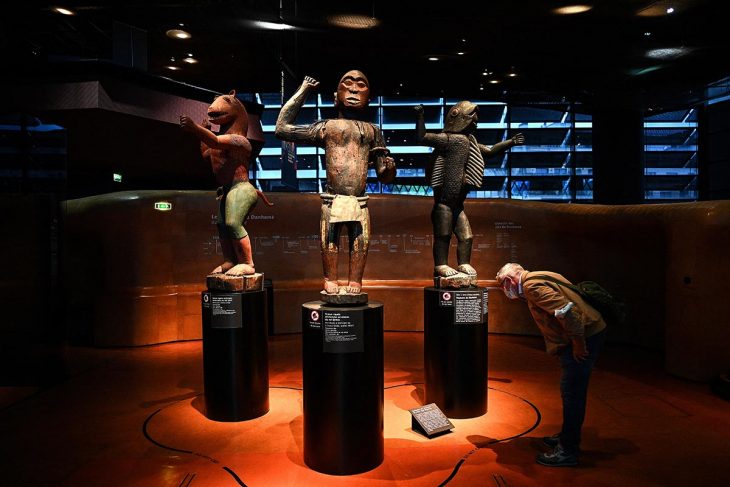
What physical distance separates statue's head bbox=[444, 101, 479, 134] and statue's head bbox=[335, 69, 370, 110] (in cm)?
105

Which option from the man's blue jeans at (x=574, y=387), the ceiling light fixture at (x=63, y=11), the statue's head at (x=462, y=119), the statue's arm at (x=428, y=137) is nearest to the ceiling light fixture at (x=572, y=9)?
the statue's head at (x=462, y=119)

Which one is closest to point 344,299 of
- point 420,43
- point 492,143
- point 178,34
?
point 420,43

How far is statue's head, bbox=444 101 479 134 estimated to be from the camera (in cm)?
395

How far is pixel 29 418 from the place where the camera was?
3535 millimetres

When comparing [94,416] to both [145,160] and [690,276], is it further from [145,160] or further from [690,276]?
[690,276]

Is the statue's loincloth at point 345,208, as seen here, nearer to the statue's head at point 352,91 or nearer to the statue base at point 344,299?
the statue base at point 344,299

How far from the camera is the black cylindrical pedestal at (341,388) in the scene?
2.63 meters

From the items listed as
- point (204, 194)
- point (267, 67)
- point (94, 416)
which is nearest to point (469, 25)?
point (267, 67)

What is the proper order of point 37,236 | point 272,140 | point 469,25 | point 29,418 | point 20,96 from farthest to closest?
point 272,140 < point 469,25 < point 20,96 < point 37,236 < point 29,418

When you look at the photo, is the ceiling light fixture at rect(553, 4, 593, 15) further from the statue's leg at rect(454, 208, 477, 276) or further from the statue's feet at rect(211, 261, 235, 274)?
the statue's feet at rect(211, 261, 235, 274)

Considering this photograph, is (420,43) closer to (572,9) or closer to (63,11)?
(572,9)

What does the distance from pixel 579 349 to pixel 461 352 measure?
43.0 inches

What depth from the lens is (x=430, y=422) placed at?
125 inches

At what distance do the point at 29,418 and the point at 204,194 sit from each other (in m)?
3.21
